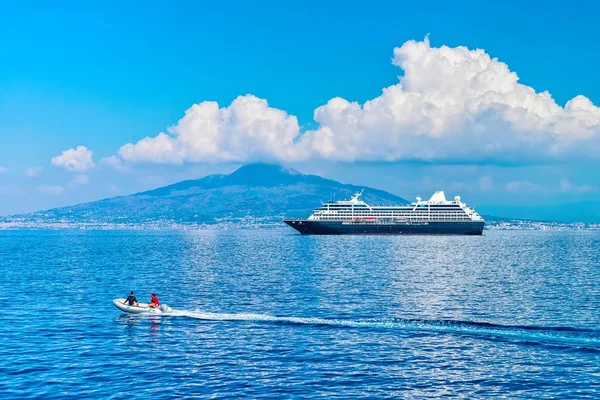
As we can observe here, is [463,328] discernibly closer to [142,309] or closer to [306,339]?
[306,339]

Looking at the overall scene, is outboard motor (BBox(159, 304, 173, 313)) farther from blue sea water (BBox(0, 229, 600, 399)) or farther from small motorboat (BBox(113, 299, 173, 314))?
blue sea water (BBox(0, 229, 600, 399))

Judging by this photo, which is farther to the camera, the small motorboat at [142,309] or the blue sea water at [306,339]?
the small motorboat at [142,309]

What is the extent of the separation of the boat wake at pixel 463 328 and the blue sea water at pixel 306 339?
0.13m

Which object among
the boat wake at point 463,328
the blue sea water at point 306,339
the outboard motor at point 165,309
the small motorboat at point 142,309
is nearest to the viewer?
the blue sea water at point 306,339

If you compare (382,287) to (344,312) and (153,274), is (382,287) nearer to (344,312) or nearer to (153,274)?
(344,312)

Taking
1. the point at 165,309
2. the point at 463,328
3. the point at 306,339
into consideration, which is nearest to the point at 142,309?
the point at 165,309

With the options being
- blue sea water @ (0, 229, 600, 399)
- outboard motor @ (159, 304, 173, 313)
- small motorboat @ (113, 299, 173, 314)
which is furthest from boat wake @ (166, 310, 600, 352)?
small motorboat @ (113, 299, 173, 314)

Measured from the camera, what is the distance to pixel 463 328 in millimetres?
41125

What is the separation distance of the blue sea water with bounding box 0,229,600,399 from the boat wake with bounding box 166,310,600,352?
131 mm

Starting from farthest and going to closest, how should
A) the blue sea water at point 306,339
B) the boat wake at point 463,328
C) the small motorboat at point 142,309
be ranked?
A: the small motorboat at point 142,309 → the boat wake at point 463,328 → the blue sea water at point 306,339

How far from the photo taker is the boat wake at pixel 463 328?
122ft

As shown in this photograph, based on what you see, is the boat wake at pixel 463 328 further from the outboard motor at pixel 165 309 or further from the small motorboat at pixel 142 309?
the small motorboat at pixel 142 309

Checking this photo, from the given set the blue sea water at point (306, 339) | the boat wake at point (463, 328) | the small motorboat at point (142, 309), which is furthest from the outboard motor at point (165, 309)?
the blue sea water at point (306, 339)

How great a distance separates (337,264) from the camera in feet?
313
